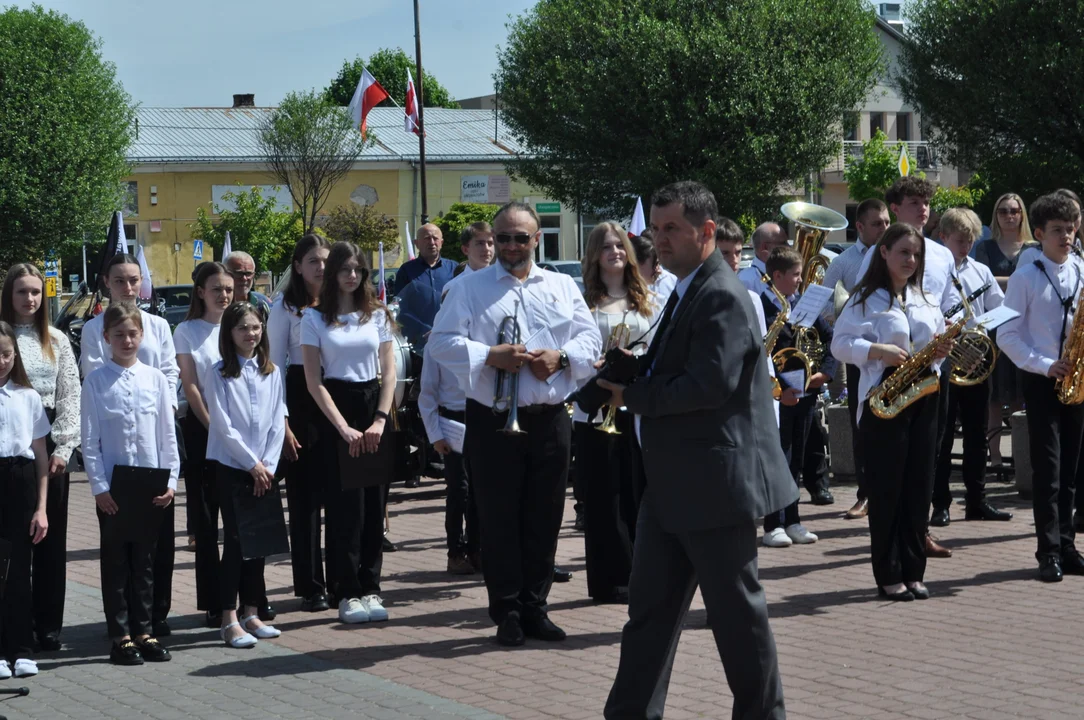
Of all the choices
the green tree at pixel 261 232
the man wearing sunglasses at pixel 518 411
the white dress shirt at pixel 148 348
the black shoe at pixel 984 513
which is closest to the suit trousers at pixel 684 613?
the man wearing sunglasses at pixel 518 411

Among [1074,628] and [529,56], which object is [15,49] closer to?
[529,56]

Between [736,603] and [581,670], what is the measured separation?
1.76 metres

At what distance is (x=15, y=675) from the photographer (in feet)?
22.5

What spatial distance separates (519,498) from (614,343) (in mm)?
1005

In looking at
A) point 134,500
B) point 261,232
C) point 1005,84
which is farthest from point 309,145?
point 134,500

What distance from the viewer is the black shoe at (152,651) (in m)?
7.08

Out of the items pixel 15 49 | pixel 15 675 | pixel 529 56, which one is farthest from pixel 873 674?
pixel 15 49

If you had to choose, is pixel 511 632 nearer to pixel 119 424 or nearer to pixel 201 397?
pixel 119 424

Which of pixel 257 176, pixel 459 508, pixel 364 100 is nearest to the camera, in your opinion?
pixel 459 508

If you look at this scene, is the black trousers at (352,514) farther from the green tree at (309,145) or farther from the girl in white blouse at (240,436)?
the green tree at (309,145)

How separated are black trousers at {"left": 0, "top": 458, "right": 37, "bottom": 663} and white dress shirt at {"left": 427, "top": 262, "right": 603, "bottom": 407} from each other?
199cm

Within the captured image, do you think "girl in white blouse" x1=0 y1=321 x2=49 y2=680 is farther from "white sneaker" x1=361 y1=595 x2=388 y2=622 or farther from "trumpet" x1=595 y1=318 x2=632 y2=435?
"trumpet" x1=595 y1=318 x2=632 y2=435

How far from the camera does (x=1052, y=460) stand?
8.33m

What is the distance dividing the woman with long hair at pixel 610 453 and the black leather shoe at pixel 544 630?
0.87 meters
